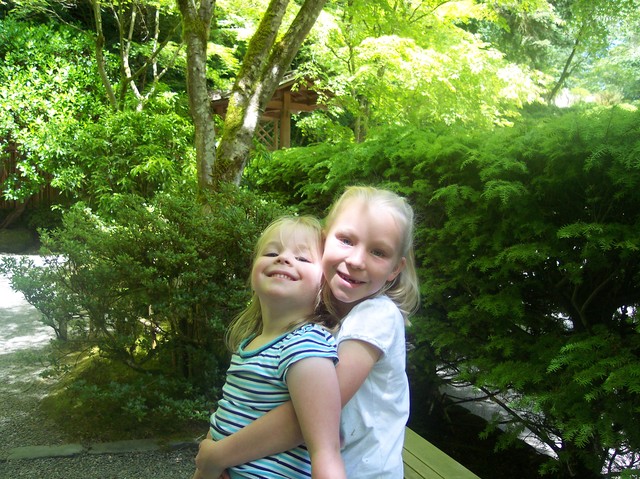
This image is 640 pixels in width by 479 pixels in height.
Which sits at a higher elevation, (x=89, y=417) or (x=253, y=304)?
(x=253, y=304)

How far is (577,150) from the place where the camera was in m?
2.55

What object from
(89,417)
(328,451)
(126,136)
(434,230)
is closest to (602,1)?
(434,230)

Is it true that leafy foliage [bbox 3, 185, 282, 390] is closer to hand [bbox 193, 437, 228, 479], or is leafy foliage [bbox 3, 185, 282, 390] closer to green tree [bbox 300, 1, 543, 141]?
hand [bbox 193, 437, 228, 479]

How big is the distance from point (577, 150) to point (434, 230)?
3.50 feet

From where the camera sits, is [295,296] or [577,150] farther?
[577,150]

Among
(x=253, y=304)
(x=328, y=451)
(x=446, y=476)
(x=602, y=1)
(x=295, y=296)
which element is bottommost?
(x=446, y=476)

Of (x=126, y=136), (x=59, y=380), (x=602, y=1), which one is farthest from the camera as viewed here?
(x=126, y=136)

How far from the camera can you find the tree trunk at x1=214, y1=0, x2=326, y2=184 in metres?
4.62

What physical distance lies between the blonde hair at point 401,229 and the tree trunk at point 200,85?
3.37 meters

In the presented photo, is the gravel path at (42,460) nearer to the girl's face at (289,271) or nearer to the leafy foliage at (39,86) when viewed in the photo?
the girl's face at (289,271)

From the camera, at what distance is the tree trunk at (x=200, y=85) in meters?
4.71

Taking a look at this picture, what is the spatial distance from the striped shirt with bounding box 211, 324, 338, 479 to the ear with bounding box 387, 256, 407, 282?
0.75 ft

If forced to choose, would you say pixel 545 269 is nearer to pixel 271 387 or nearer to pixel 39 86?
pixel 271 387

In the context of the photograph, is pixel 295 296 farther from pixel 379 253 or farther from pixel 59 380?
pixel 59 380
